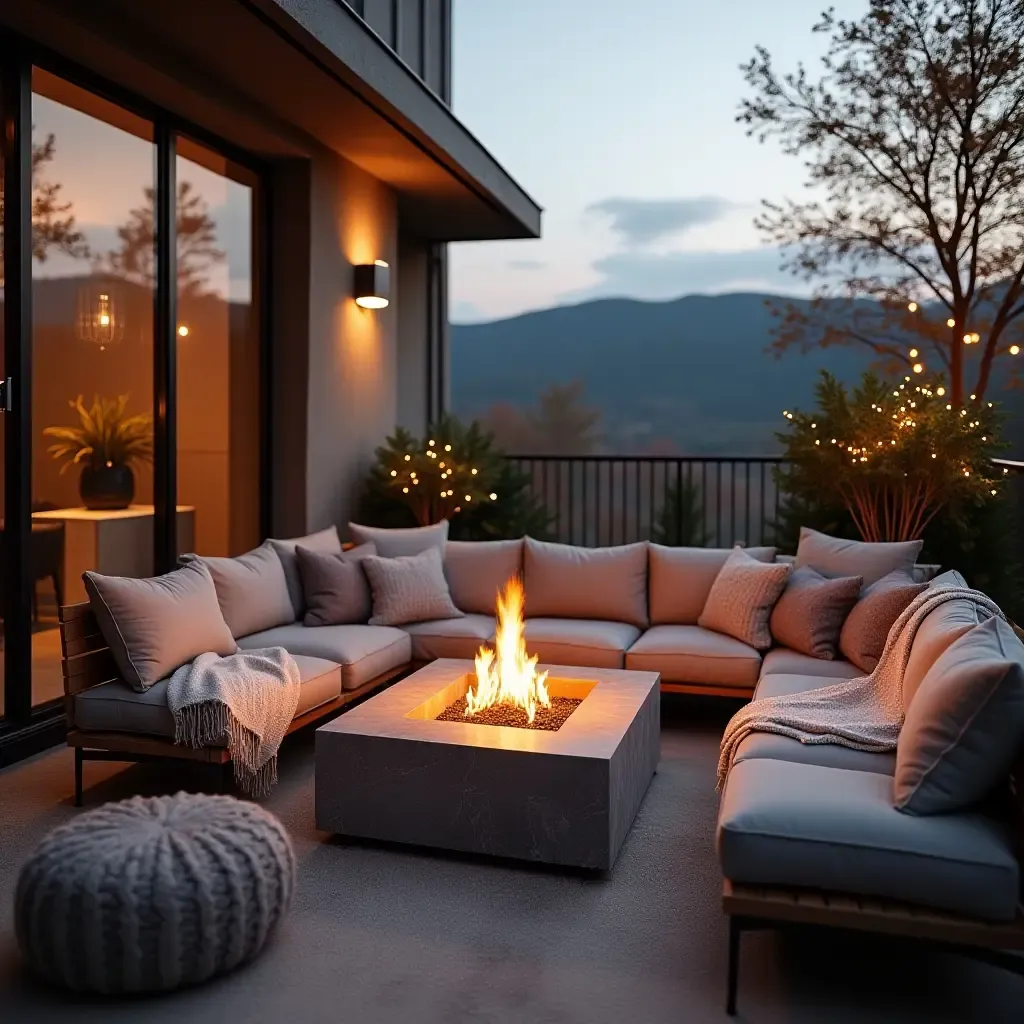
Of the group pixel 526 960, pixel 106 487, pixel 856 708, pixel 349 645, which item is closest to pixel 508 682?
pixel 349 645

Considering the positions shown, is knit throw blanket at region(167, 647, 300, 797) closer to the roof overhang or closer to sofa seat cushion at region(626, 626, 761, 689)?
sofa seat cushion at region(626, 626, 761, 689)

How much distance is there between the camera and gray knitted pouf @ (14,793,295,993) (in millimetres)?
2273

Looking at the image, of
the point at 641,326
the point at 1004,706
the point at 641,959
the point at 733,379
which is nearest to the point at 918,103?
the point at 733,379

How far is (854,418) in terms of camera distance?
5.54 metres

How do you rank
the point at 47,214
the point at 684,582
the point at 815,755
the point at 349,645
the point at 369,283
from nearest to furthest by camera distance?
the point at 815,755 → the point at 47,214 → the point at 349,645 → the point at 684,582 → the point at 369,283

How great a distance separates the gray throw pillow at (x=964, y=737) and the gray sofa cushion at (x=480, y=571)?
10.0 ft

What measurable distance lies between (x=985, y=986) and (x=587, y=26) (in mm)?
9021

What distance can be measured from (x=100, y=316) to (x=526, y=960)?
3.58m

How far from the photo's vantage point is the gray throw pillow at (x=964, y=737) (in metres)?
2.31

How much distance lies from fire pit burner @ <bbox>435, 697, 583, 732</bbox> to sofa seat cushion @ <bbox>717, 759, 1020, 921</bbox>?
3.70ft

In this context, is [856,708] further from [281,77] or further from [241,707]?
[281,77]

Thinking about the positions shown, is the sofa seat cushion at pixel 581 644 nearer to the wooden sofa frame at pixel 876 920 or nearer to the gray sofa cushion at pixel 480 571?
the gray sofa cushion at pixel 480 571

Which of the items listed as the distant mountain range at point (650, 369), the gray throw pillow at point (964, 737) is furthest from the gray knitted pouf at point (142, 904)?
the distant mountain range at point (650, 369)

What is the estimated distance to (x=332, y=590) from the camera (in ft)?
16.2
